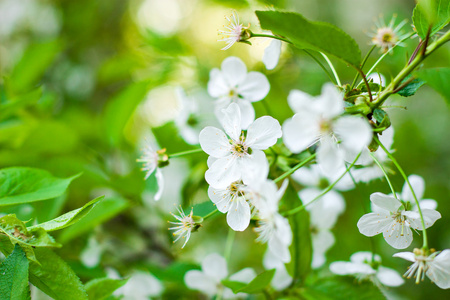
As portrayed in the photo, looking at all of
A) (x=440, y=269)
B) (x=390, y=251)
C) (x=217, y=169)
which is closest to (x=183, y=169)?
(x=390, y=251)

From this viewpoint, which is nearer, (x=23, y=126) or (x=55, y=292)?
(x=55, y=292)

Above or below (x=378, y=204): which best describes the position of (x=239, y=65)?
above

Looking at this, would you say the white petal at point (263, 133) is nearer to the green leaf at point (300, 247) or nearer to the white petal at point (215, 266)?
the green leaf at point (300, 247)

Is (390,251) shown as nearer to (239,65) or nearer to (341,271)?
(341,271)

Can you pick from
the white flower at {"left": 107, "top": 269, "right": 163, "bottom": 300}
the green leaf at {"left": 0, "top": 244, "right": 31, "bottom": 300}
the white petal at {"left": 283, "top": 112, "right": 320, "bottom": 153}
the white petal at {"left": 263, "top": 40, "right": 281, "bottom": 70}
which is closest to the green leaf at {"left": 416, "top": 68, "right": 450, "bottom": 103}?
the white petal at {"left": 283, "top": 112, "right": 320, "bottom": 153}

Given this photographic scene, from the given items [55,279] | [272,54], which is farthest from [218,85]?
[55,279]

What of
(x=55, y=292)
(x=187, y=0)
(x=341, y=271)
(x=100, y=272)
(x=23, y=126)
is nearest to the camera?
(x=55, y=292)

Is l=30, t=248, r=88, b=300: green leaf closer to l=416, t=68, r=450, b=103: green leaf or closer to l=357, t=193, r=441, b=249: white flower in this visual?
l=357, t=193, r=441, b=249: white flower
